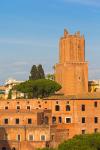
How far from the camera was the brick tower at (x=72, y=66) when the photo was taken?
83.6 metres

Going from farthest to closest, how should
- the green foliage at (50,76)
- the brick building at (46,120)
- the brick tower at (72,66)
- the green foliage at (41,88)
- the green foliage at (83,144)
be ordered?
1. the green foliage at (50,76)
2. the brick tower at (72,66)
3. the green foliage at (41,88)
4. the brick building at (46,120)
5. the green foliage at (83,144)

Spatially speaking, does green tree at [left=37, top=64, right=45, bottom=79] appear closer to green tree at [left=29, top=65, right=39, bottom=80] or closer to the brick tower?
green tree at [left=29, top=65, right=39, bottom=80]

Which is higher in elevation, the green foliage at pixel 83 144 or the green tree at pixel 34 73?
the green tree at pixel 34 73

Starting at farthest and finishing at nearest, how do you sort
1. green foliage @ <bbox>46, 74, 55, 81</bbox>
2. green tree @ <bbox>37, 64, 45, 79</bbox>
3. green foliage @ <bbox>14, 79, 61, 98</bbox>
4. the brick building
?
green foliage @ <bbox>46, 74, 55, 81</bbox> → green tree @ <bbox>37, 64, 45, 79</bbox> → green foliage @ <bbox>14, 79, 61, 98</bbox> → the brick building

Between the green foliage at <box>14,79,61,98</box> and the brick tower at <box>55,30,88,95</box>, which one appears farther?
the brick tower at <box>55,30,88,95</box>

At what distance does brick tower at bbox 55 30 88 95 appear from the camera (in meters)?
83.6

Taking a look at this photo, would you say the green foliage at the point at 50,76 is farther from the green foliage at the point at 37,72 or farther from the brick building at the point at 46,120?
the brick building at the point at 46,120

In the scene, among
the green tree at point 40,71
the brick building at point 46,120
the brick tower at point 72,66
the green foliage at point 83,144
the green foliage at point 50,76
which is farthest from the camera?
the green foliage at point 50,76

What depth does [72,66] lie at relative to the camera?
A: 8400cm

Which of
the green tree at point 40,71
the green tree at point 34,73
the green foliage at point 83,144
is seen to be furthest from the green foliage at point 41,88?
the green foliage at point 83,144

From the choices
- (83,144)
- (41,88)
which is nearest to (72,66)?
(41,88)

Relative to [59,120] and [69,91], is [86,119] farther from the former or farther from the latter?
[69,91]

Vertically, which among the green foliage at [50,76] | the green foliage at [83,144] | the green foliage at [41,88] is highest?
the green foliage at [50,76]

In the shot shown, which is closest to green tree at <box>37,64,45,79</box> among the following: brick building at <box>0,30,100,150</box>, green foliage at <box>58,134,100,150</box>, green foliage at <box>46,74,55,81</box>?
green foliage at <box>46,74,55,81</box>
